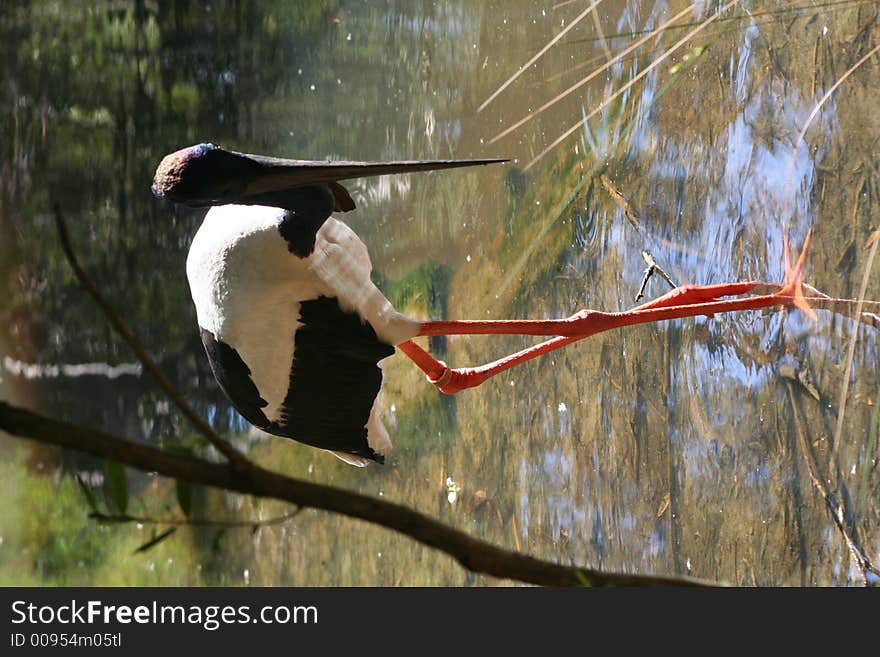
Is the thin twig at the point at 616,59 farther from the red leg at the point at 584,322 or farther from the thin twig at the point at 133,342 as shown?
the thin twig at the point at 133,342

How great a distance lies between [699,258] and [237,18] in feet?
3.51

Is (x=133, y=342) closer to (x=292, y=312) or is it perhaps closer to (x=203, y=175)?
(x=203, y=175)

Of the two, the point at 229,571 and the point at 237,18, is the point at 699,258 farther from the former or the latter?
the point at 237,18

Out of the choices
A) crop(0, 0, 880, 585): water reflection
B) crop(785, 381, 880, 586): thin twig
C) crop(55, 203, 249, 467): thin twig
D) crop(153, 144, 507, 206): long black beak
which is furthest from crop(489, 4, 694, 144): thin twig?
crop(55, 203, 249, 467): thin twig

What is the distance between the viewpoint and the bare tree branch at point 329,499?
157 millimetres

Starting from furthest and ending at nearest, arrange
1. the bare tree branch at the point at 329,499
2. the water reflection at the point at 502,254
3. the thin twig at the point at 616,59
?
1. the water reflection at the point at 502,254
2. the thin twig at the point at 616,59
3. the bare tree branch at the point at 329,499

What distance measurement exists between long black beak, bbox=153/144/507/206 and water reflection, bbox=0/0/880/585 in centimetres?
21

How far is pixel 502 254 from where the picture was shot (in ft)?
3.95

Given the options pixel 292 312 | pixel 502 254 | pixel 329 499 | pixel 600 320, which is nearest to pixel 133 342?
pixel 329 499

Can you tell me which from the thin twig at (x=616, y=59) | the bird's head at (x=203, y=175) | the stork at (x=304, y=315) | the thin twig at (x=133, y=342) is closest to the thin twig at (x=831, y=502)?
the stork at (x=304, y=315)

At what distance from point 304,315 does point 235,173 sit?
15 cm

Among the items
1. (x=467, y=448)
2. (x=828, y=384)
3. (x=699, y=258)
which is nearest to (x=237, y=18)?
(x=467, y=448)

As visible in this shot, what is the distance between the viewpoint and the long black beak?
1.86 feet

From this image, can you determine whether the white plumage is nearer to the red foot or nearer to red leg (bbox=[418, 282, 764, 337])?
red leg (bbox=[418, 282, 764, 337])
